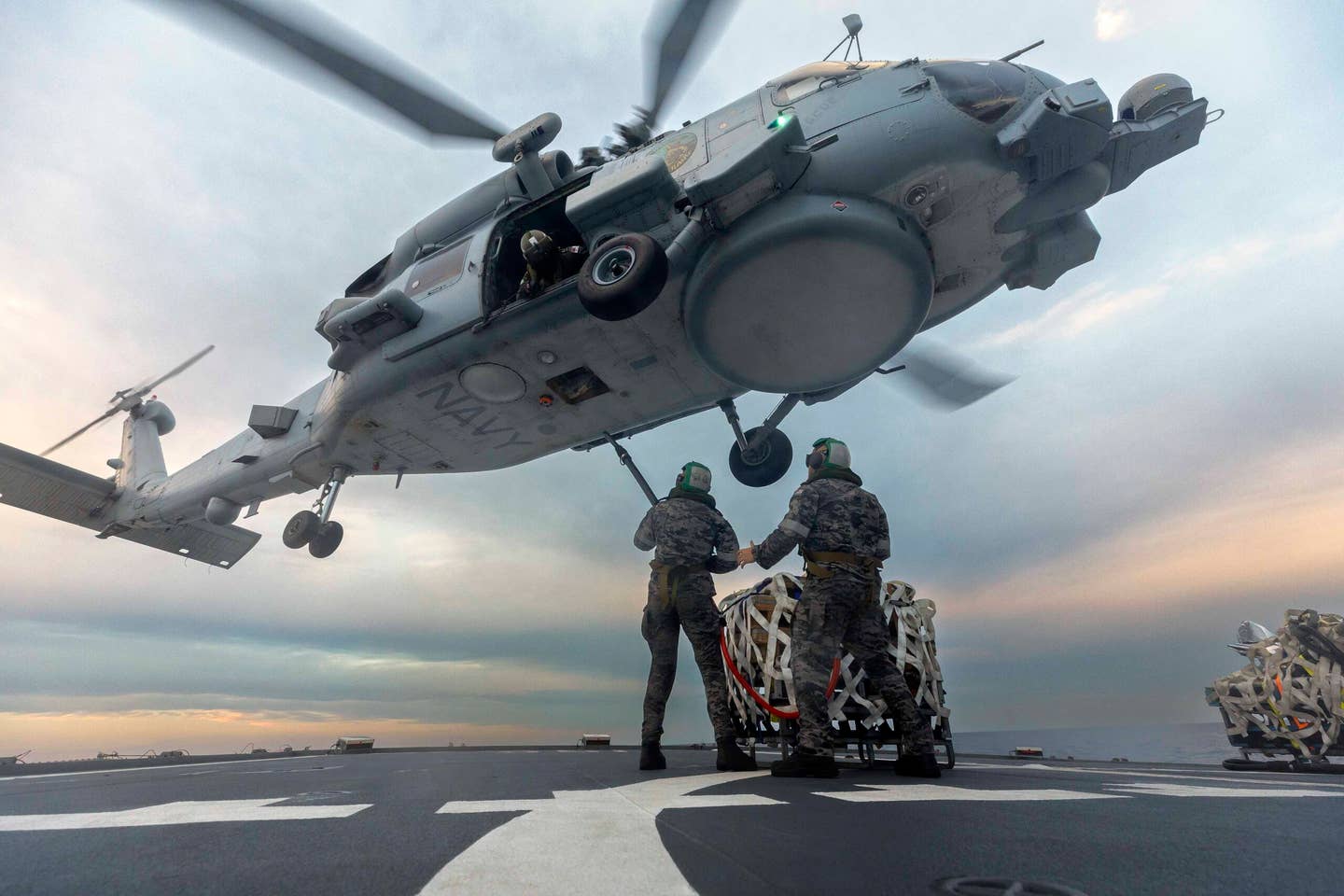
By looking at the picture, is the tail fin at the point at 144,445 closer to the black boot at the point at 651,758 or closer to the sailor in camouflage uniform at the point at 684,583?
the sailor in camouflage uniform at the point at 684,583

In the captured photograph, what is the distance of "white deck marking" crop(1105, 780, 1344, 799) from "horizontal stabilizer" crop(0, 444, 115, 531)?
53.9ft

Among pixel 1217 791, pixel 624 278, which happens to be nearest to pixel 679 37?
pixel 624 278

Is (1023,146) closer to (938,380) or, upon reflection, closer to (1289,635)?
(938,380)

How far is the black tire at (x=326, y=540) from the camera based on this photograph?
9.74 meters

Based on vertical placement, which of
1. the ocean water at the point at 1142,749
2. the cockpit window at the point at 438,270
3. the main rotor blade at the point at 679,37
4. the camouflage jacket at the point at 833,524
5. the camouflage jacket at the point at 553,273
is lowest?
the ocean water at the point at 1142,749

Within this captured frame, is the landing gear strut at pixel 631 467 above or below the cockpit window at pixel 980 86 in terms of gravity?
below

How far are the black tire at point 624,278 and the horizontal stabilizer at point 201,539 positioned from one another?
10.7m

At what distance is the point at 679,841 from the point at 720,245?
17.9 feet

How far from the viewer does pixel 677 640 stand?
5.62 m

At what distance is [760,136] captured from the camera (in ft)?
18.9

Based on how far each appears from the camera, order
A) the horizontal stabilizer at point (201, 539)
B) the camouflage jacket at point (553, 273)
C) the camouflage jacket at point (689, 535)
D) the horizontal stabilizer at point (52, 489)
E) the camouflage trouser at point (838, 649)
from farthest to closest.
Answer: the horizontal stabilizer at point (201, 539)
the horizontal stabilizer at point (52, 489)
the camouflage jacket at point (553, 273)
the camouflage jacket at point (689, 535)
the camouflage trouser at point (838, 649)

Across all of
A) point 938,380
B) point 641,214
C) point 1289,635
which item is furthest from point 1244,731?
point 641,214

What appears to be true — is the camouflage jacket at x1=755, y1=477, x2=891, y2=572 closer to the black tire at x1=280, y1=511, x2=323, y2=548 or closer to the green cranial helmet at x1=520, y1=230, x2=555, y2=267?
the green cranial helmet at x1=520, y1=230, x2=555, y2=267

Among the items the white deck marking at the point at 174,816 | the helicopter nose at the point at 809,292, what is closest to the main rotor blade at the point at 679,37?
the helicopter nose at the point at 809,292
